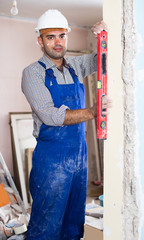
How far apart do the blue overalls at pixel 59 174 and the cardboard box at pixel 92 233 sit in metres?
0.09

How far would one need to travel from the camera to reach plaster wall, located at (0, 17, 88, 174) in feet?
14.5

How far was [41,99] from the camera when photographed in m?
1.92

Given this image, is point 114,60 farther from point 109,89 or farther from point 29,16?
point 29,16

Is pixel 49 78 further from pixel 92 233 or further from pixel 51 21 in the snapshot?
pixel 92 233

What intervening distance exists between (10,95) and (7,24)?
1.00 m

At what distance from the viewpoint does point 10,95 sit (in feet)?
14.7

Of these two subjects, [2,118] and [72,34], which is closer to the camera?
[2,118]

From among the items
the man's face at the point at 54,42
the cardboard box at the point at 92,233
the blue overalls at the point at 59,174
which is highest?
the man's face at the point at 54,42

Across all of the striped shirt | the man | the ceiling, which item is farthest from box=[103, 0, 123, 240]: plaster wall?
the ceiling

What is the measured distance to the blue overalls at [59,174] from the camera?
2092 millimetres

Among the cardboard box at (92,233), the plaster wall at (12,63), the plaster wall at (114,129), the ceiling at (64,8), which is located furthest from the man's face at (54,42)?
the plaster wall at (12,63)

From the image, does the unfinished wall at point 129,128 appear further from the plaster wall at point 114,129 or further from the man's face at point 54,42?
the man's face at point 54,42

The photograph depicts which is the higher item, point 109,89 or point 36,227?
point 109,89

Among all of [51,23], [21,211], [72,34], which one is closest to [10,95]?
[72,34]
